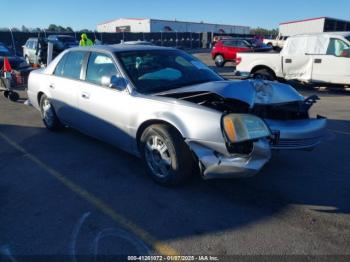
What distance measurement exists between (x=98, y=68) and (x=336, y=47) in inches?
321

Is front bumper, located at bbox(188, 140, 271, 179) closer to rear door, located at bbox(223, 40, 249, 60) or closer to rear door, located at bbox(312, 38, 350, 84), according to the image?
rear door, located at bbox(312, 38, 350, 84)

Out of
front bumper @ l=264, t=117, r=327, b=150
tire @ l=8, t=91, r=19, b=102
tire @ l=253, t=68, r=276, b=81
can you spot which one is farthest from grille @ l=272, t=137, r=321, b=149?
tire @ l=8, t=91, r=19, b=102

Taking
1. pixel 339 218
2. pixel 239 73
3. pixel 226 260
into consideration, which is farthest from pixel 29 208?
pixel 239 73

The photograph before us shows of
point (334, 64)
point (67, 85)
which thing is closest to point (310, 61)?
point (334, 64)

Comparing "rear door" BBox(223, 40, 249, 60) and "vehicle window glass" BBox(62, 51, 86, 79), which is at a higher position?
"vehicle window glass" BBox(62, 51, 86, 79)

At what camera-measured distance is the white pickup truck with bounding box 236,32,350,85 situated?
9992 millimetres

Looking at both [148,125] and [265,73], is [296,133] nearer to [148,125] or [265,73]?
[148,125]

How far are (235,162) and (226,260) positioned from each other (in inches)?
36.8

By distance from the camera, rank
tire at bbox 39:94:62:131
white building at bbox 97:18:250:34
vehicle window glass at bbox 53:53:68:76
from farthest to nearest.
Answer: white building at bbox 97:18:250:34, tire at bbox 39:94:62:131, vehicle window glass at bbox 53:53:68:76

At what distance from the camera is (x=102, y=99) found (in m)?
4.49

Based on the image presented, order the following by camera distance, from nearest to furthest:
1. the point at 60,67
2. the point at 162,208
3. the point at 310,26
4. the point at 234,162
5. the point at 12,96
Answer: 1. the point at 234,162
2. the point at 162,208
3. the point at 60,67
4. the point at 12,96
5. the point at 310,26

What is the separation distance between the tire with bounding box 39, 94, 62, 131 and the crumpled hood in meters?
2.83

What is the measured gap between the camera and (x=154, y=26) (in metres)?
68.6

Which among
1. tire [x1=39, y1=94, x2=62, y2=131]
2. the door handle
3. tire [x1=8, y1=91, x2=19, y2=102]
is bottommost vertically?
tire [x1=8, y1=91, x2=19, y2=102]
